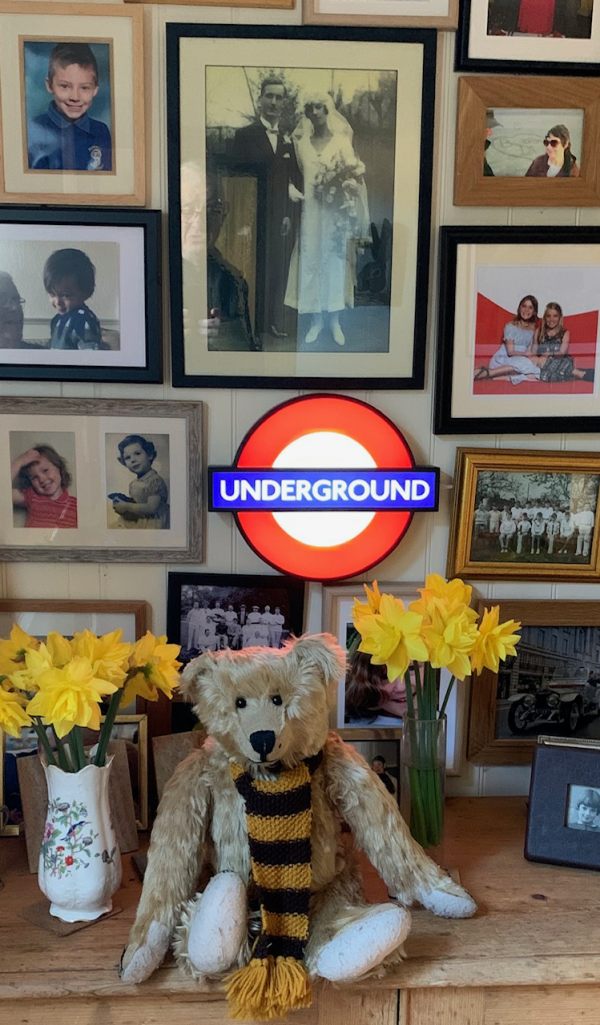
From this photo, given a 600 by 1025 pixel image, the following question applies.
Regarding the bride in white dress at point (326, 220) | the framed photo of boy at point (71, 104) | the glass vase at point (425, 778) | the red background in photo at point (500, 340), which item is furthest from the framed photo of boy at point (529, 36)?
the glass vase at point (425, 778)

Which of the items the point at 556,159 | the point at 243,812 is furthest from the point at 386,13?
the point at 243,812

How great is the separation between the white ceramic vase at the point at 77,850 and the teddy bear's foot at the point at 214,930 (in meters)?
0.12

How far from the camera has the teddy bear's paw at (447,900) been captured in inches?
40.8

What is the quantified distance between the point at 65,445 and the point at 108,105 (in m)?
0.48

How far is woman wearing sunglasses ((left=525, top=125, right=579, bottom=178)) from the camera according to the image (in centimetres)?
123

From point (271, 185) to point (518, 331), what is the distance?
42 cm

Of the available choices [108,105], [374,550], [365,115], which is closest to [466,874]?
[374,550]

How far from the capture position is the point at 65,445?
126 centimetres

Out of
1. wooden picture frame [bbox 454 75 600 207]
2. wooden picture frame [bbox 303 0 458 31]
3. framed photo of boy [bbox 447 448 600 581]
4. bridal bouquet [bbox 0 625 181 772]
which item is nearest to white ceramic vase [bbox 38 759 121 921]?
bridal bouquet [bbox 0 625 181 772]

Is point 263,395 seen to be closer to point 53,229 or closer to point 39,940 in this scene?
point 53,229

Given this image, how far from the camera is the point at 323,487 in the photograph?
48.4 inches

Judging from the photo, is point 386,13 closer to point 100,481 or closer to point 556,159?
point 556,159

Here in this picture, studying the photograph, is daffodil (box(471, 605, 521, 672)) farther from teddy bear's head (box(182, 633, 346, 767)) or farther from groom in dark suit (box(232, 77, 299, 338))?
groom in dark suit (box(232, 77, 299, 338))

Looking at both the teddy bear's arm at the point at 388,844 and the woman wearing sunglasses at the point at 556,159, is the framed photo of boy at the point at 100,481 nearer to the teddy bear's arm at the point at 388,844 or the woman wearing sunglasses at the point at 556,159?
the teddy bear's arm at the point at 388,844
